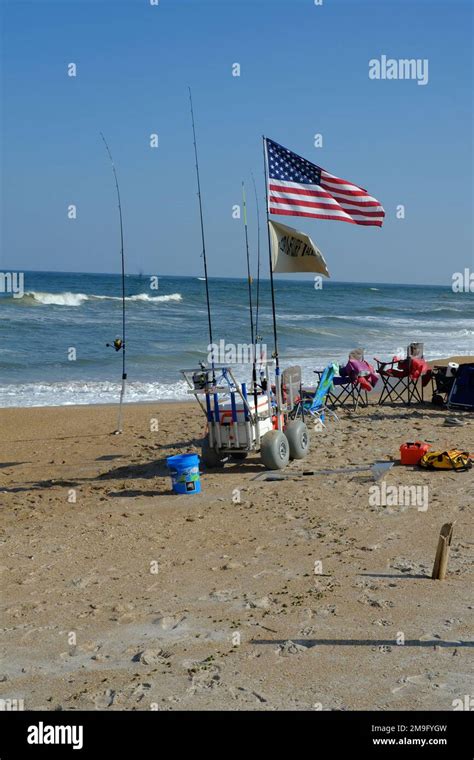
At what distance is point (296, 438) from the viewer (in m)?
11.1

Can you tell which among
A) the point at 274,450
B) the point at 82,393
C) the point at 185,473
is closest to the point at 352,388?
the point at 274,450

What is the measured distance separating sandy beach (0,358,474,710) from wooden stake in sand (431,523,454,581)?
0.39 feet

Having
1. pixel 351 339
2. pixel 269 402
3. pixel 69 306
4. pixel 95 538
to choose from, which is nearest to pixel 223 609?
pixel 95 538

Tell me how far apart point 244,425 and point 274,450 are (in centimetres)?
48

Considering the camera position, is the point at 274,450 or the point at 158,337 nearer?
the point at 274,450

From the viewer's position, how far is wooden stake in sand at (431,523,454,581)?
662 cm

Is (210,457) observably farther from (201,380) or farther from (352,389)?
(352,389)

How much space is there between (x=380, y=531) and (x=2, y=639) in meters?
3.73

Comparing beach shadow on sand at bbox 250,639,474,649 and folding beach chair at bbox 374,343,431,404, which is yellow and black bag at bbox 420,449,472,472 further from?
folding beach chair at bbox 374,343,431,404

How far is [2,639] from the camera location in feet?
19.9

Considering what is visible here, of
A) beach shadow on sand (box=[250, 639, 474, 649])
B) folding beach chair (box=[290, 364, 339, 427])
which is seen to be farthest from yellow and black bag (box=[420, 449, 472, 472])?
beach shadow on sand (box=[250, 639, 474, 649])

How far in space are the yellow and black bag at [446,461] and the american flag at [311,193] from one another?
3.04m

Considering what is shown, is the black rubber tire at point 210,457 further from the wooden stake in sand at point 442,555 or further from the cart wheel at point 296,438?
the wooden stake in sand at point 442,555

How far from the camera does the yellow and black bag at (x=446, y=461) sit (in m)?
10.3
